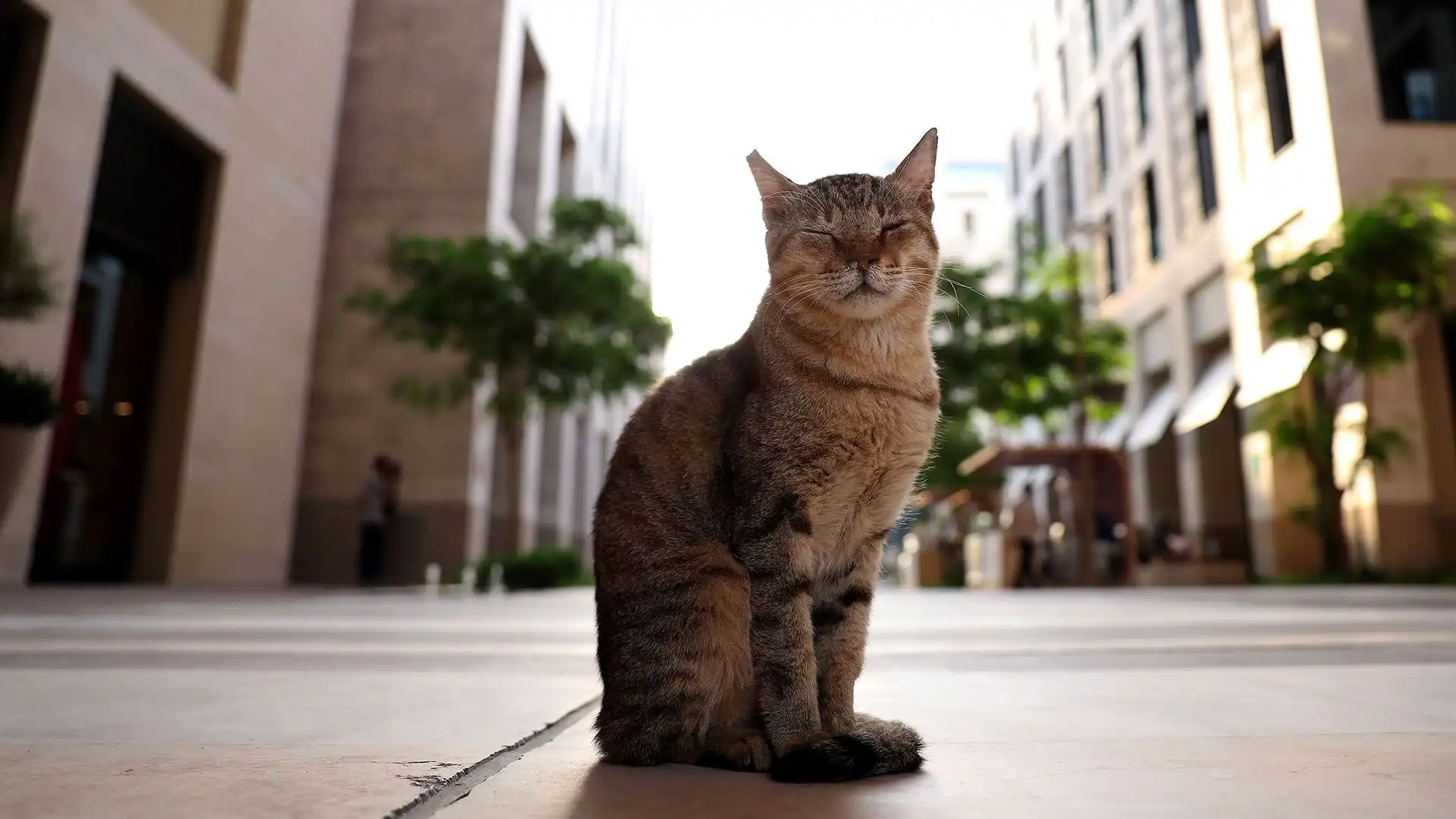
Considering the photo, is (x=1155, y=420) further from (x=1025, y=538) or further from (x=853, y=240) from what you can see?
(x=853, y=240)

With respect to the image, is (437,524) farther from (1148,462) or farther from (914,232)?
(1148,462)

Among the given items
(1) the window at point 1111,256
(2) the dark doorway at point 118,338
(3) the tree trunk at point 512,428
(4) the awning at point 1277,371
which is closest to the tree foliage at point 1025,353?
(4) the awning at point 1277,371

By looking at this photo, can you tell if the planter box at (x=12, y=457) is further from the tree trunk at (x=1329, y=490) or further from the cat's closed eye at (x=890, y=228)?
the tree trunk at (x=1329, y=490)

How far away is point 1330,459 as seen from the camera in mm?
14906

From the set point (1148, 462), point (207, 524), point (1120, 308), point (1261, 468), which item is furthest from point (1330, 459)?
point (207, 524)

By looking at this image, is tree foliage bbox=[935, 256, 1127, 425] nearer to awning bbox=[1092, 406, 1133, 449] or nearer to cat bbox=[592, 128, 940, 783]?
awning bbox=[1092, 406, 1133, 449]

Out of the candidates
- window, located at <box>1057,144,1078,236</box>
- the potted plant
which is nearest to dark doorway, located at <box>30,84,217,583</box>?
the potted plant

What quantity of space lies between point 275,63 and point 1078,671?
1510 centimetres

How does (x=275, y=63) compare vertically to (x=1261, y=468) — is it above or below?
above

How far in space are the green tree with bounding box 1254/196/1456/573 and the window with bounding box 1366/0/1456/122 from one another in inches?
105

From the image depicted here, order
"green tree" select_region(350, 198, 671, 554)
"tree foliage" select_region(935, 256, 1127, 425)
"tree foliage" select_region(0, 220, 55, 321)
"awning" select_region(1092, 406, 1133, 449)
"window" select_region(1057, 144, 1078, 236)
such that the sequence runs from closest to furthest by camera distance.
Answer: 1. "tree foliage" select_region(0, 220, 55, 321)
2. "green tree" select_region(350, 198, 671, 554)
3. "tree foliage" select_region(935, 256, 1127, 425)
4. "awning" select_region(1092, 406, 1133, 449)
5. "window" select_region(1057, 144, 1078, 236)

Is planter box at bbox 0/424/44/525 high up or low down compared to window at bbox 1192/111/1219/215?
down

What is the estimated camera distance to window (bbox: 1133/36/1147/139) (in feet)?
80.1

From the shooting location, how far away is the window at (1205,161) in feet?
69.2
